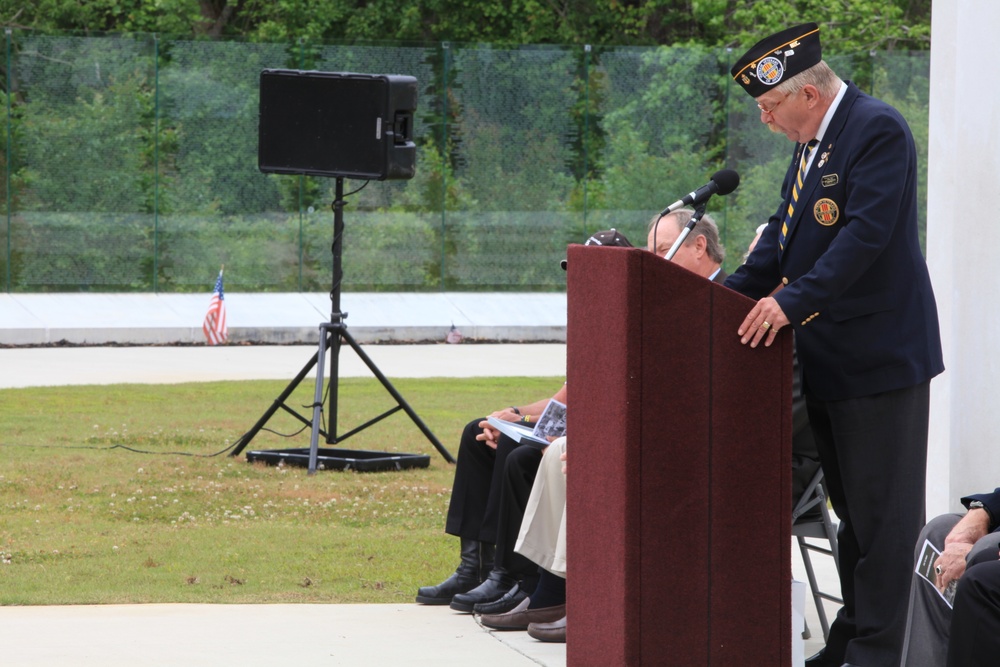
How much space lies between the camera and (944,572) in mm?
3559

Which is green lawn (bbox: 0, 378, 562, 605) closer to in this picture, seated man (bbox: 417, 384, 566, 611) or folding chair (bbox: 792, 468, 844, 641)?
seated man (bbox: 417, 384, 566, 611)

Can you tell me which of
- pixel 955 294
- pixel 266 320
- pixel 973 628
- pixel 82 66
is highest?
pixel 82 66

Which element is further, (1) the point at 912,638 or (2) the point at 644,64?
(2) the point at 644,64

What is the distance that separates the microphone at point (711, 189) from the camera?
389 cm

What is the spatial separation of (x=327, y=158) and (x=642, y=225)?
929 centimetres

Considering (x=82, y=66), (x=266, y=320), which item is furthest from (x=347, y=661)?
(x=82, y=66)

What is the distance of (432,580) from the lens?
599 centimetres

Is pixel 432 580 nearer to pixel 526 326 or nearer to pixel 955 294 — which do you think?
pixel 955 294

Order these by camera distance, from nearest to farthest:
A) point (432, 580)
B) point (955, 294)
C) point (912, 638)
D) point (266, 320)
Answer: point (912, 638), point (955, 294), point (432, 580), point (266, 320)

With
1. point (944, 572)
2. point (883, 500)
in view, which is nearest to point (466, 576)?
point (883, 500)

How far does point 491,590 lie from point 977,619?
95.6 inches

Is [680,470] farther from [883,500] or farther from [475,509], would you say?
[475,509]

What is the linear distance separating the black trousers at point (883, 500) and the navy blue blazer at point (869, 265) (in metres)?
0.07

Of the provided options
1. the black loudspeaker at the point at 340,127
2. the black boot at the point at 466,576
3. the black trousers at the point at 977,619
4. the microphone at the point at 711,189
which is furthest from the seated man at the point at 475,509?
the black loudspeaker at the point at 340,127
